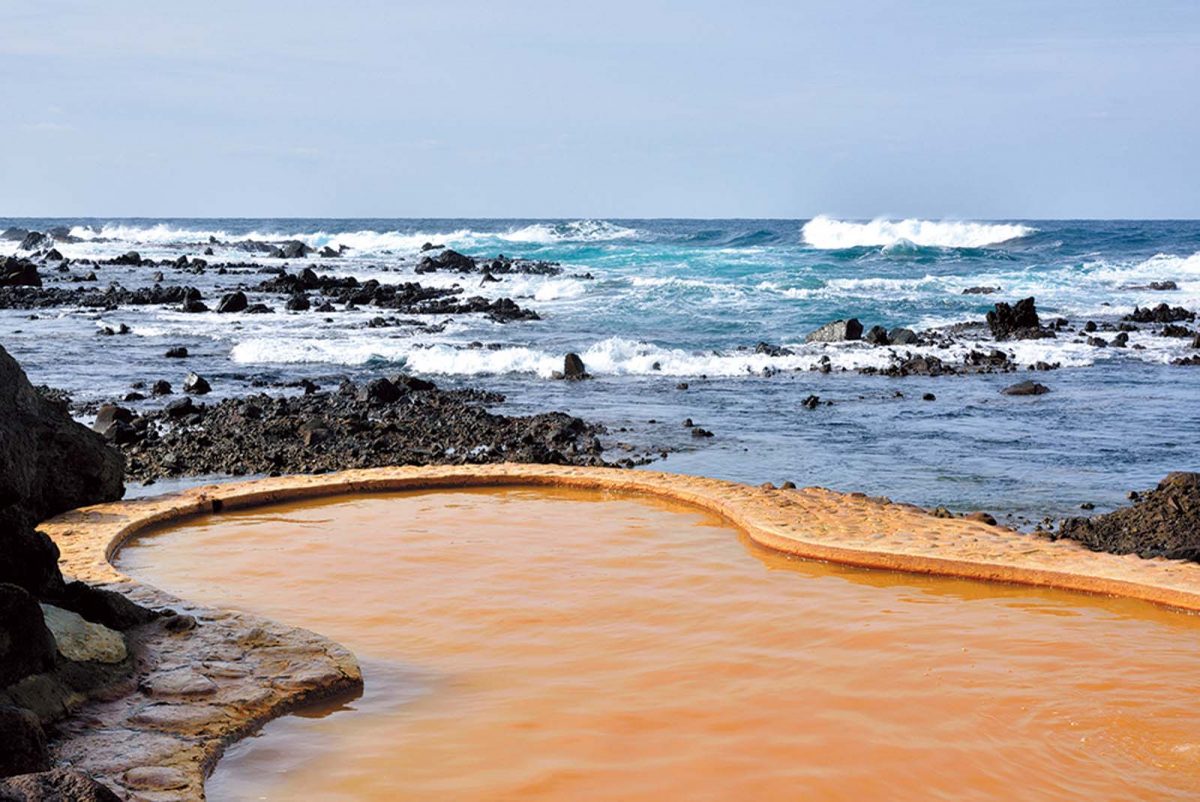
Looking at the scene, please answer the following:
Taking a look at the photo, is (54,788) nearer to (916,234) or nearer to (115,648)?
(115,648)

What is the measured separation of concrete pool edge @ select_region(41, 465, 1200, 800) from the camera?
478 cm

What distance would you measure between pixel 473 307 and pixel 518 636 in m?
24.0

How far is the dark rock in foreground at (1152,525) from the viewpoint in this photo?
8.44 m

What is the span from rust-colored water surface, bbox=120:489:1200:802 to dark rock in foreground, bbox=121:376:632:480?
10.8ft

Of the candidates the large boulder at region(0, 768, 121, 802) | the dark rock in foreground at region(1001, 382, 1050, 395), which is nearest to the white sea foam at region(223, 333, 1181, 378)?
the dark rock in foreground at region(1001, 382, 1050, 395)

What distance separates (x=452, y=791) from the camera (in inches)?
182

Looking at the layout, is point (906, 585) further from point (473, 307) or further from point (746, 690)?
point (473, 307)

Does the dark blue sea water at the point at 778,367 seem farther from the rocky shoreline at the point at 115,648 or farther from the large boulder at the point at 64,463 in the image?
the large boulder at the point at 64,463

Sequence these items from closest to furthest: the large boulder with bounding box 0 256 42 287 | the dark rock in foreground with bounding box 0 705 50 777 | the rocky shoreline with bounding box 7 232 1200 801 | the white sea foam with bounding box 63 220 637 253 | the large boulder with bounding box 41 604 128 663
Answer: the dark rock in foreground with bounding box 0 705 50 777, the rocky shoreline with bounding box 7 232 1200 801, the large boulder with bounding box 41 604 128 663, the large boulder with bounding box 0 256 42 287, the white sea foam with bounding box 63 220 637 253

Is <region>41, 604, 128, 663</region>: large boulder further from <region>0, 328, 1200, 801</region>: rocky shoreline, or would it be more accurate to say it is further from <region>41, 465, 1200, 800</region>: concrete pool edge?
<region>41, 465, 1200, 800</region>: concrete pool edge

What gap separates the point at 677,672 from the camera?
19.2 ft

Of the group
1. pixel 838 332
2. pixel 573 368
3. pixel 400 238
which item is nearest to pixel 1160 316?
pixel 838 332

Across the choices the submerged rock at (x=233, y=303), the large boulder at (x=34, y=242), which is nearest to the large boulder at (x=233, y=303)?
the submerged rock at (x=233, y=303)

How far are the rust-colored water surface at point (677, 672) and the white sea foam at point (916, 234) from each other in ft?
175
